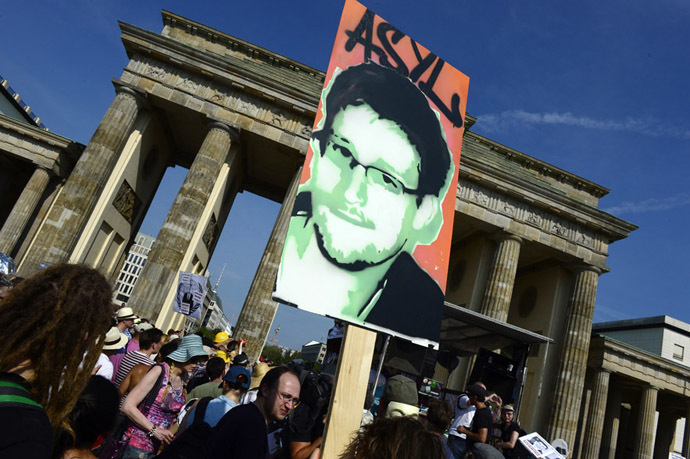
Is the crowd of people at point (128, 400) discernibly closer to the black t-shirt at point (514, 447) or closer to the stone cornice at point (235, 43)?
the black t-shirt at point (514, 447)

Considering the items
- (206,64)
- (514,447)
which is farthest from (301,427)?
(206,64)

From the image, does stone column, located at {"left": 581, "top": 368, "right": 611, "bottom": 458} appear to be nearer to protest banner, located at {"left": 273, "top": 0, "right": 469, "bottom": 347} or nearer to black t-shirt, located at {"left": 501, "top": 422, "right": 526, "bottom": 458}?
black t-shirt, located at {"left": 501, "top": 422, "right": 526, "bottom": 458}

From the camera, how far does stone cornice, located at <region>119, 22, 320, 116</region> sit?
18.9m

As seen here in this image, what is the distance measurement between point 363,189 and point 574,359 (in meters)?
19.3

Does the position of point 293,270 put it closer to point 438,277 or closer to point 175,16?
point 438,277

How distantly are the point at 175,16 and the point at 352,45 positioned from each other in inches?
879

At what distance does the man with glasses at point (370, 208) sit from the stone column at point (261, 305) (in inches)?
489

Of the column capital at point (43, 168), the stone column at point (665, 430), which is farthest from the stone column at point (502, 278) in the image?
the stone column at point (665, 430)

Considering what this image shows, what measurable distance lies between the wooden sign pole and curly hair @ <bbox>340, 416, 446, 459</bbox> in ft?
2.95

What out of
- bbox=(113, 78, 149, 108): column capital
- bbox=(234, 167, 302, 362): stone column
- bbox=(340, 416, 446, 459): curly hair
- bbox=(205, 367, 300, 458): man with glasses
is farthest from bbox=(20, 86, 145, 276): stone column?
bbox=(340, 416, 446, 459): curly hair

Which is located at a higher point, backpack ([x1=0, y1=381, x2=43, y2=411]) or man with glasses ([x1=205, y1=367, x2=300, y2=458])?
backpack ([x1=0, y1=381, x2=43, y2=411])

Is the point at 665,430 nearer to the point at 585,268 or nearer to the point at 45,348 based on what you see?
the point at 585,268

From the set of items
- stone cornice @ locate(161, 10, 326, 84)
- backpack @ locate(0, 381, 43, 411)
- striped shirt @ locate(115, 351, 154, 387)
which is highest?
stone cornice @ locate(161, 10, 326, 84)

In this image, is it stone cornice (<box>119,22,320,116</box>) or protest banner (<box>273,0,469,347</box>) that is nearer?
protest banner (<box>273,0,469,347</box>)
